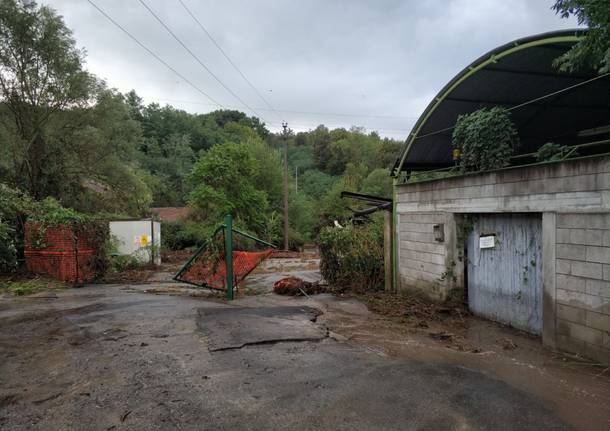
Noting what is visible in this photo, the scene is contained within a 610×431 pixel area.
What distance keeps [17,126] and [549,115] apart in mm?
20302

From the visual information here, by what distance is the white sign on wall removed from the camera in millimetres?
6410

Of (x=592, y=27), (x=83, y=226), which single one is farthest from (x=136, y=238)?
(x=592, y=27)

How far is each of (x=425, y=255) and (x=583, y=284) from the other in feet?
11.4

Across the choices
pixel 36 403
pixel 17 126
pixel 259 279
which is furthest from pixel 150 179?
pixel 36 403

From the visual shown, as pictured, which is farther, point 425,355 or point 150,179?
point 150,179

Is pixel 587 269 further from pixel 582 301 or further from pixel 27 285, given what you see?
pixel 27 285

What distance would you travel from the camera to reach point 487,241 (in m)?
6.52

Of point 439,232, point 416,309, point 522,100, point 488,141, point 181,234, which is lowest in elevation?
point 416,309

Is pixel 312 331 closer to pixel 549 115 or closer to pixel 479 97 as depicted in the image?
pixel 479 97

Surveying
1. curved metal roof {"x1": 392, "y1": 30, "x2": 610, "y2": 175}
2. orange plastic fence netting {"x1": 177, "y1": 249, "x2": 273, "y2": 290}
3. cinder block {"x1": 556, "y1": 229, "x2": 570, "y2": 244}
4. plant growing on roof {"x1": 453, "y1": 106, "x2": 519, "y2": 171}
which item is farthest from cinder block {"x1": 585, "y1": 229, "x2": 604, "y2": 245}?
orange plastic fence netting {"x1": 177, "y1": 249, "x2": 273, "y2": 290}

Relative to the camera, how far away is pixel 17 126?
17188mm

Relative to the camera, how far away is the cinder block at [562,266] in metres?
4.91

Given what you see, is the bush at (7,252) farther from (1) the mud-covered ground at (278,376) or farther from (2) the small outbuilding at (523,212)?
(2) the small outbuilding at (523,212)

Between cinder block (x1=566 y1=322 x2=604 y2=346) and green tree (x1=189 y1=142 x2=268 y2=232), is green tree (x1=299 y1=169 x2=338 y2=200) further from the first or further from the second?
cinder block (x1=566 y1=322 x2=604 y2=346)
